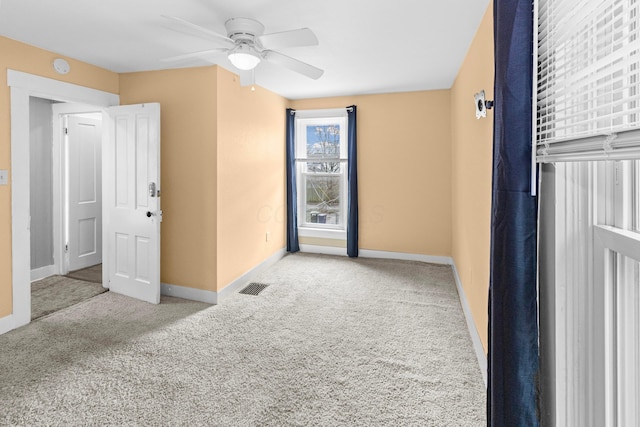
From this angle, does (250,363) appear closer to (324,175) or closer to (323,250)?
(323,250)

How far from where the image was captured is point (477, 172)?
2.65m

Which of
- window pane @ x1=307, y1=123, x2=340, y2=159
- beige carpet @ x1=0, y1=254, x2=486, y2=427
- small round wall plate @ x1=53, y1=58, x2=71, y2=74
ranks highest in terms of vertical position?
small round wall plate @ x1=53, y1=58, x2=71, y2=74

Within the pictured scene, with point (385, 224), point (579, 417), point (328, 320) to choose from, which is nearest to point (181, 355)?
point (328, 320)

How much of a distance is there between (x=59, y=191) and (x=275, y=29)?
378 cm

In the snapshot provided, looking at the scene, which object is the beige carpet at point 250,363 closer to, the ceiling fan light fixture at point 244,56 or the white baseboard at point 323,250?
the white baseboard at point 323,250

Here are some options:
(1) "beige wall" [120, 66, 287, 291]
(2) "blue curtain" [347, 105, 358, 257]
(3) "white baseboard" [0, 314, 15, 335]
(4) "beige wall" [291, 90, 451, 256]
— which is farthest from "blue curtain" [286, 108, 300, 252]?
(3) "white baseboard" [0, 314, 15, 335]

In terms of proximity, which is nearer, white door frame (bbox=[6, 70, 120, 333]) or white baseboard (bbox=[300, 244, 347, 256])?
white door frame (bbox=[6, 70, 120, 333])

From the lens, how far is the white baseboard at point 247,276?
3.83m

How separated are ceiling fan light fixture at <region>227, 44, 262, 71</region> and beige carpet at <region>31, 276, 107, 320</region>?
304 cm

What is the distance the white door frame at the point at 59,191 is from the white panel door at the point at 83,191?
0.06m

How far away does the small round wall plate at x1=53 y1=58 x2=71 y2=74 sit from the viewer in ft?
10.6

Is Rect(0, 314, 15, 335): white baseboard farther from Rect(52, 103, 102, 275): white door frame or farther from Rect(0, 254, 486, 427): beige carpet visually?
Rect(52, 103, 102, 275): white door frame

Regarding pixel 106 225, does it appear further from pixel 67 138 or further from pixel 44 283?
pixel 67 138

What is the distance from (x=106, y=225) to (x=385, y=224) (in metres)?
3.72
